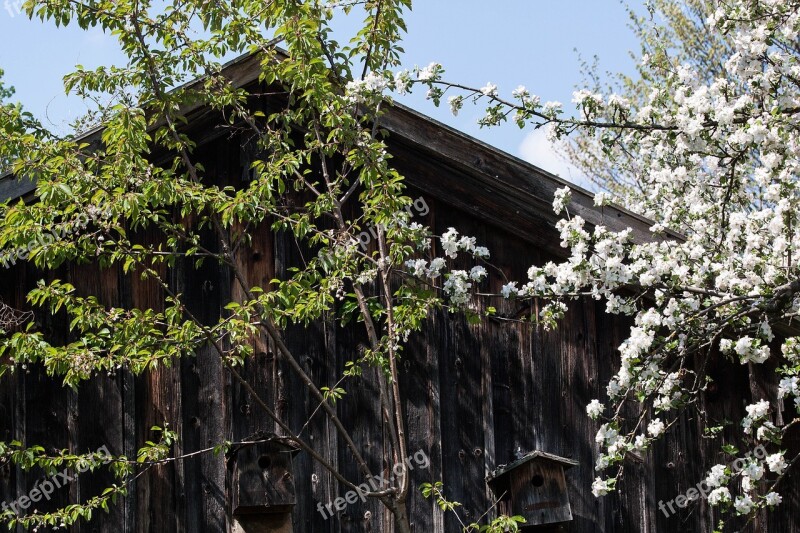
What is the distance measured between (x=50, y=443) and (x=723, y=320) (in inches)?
152

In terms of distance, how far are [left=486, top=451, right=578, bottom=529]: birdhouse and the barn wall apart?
0.17 meters

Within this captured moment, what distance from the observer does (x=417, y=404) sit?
659 centimetres

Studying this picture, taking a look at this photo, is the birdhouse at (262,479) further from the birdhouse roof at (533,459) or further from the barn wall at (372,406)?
the birdhouse roof at (533,459)

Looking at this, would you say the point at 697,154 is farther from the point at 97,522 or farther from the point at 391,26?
the point at 97,522

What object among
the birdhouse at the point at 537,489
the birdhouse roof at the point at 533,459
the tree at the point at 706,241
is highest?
the tree at the point at 706,241

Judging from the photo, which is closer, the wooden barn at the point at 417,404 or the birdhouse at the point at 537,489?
the wooden barn at the point at 417,404

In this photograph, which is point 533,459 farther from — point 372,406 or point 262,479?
point 262,479

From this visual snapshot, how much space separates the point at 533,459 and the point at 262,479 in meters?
1.59

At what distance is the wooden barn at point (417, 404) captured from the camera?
6.27 meters

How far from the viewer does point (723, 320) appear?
5.91m

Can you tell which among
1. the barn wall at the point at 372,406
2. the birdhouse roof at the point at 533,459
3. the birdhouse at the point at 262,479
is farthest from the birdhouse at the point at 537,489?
the birdhouse at the point at 262,479

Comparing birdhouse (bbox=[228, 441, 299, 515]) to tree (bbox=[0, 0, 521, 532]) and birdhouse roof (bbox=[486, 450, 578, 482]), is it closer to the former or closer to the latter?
tree (bbox=[0, 0, 521, 532])

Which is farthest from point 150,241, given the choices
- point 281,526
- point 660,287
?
point 660,287

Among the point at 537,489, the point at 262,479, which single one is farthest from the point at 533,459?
the point at 262,479
